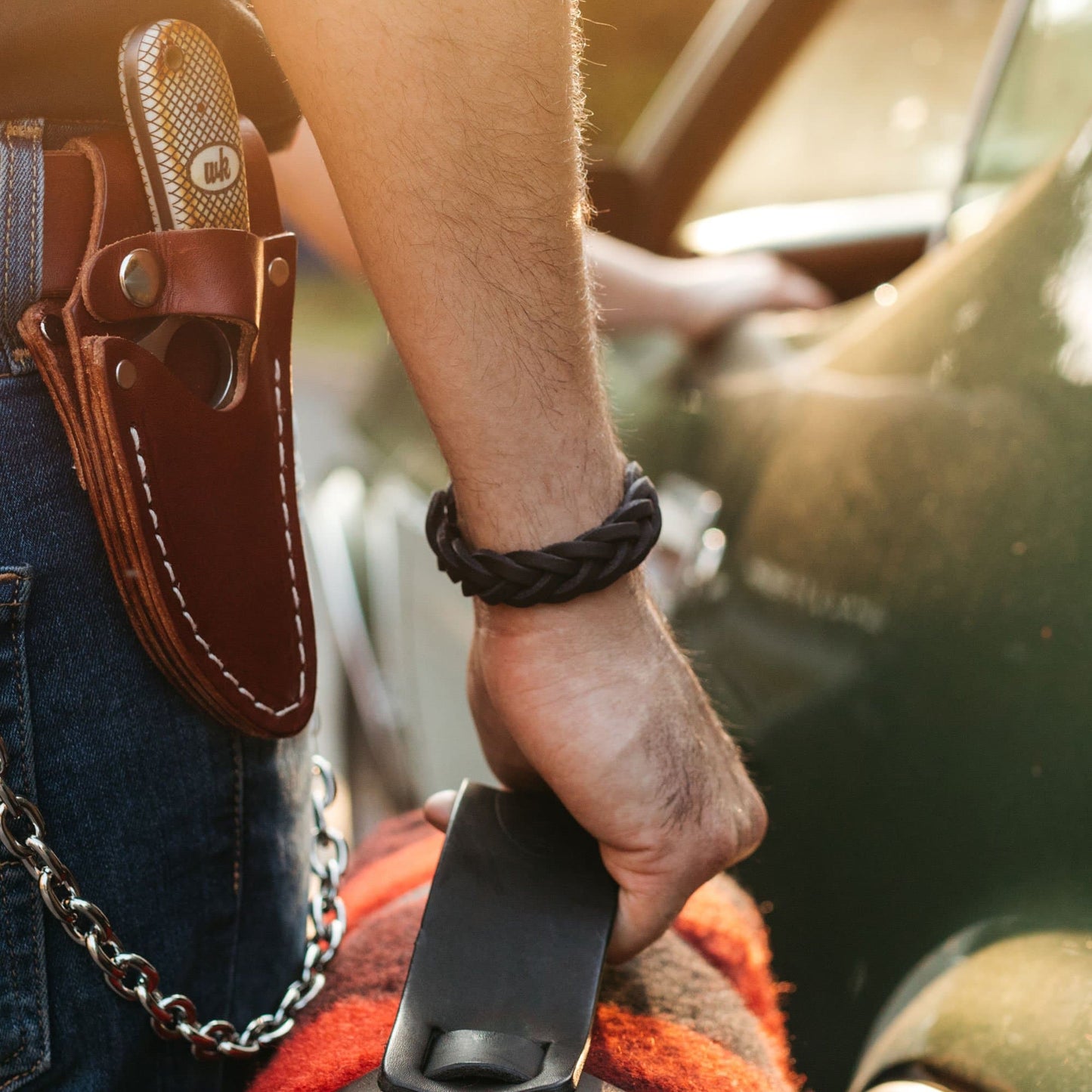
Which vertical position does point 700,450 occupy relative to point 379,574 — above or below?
above

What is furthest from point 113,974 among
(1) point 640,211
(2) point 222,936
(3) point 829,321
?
(1) point 640,211

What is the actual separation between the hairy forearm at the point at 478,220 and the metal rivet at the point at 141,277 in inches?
5.5

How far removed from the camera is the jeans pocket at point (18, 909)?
70 centimetres

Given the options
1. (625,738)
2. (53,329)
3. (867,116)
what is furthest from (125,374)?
(867,116)

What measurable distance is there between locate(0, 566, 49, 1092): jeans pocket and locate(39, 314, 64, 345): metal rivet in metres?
0.15

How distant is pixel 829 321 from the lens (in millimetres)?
1563

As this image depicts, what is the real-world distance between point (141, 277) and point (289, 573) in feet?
0.86

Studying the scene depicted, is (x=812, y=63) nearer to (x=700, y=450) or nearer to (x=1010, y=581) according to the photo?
(x=700, y=450)

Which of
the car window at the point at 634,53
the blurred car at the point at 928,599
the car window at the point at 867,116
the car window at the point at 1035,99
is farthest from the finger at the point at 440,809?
the car window at the point at 634,53

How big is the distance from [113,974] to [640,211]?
206 centimetres

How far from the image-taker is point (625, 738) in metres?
0.80

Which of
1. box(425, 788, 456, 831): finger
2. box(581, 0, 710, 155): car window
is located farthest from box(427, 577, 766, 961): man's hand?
box(581, 0, 710, 155): car window

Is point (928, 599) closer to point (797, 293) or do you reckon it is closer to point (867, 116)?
point (797, 293)

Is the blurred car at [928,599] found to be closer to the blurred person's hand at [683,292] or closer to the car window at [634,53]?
the blurred person's hand at [683,292]
